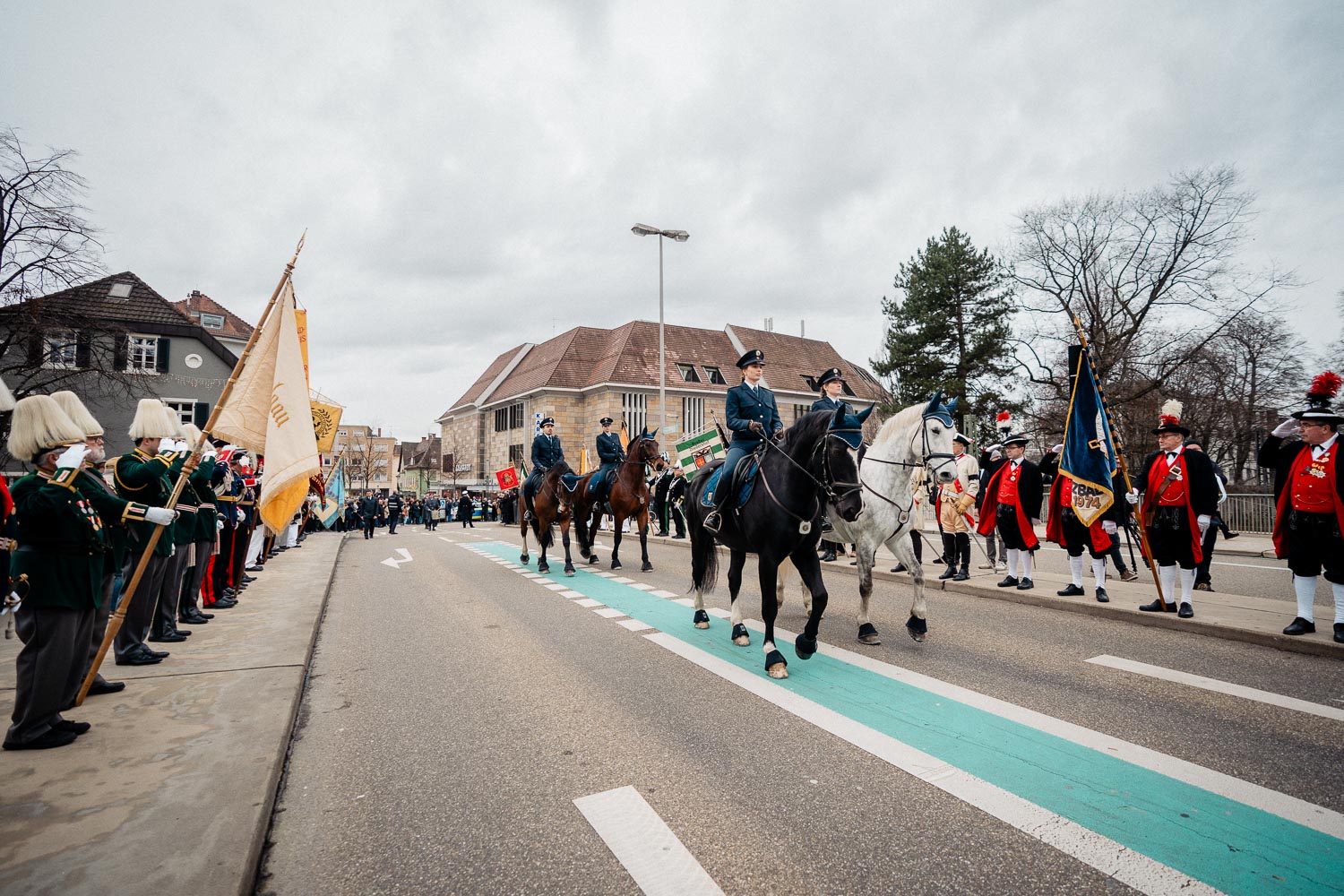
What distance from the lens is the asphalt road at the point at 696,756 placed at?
8.68 ft

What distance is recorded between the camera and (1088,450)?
25.7 feet

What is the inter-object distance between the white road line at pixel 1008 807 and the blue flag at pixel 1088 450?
5.21 m

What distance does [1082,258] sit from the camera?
28.6 meters

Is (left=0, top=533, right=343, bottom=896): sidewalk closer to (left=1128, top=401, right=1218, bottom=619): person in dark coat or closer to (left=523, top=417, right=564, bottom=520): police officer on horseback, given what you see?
(left=523, top=417, right=564, bottom=520): police officer on horseback

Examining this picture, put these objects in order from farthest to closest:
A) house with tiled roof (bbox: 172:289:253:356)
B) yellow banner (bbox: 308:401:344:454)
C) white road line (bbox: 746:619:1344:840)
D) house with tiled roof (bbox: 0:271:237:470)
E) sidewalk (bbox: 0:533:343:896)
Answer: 1. house with tiled roof (bbox: 172:289:253:356)
2. house with tiled roof (bbox: 0:271:237:470)
3. yellow banner (bbox: 308:401:344:454)
4. white road line (bbox: 746:619:1344:840)
5. sidewalk (bbox: 0:533:343:896)

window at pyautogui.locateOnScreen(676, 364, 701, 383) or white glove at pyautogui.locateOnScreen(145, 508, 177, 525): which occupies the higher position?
window at pyautogui.locateOnScreen(676, 364, 701, 383)

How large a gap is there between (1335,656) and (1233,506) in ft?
62.9

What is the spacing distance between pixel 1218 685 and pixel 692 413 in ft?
151

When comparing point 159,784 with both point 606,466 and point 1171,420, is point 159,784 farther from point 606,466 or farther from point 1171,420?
point 606,466

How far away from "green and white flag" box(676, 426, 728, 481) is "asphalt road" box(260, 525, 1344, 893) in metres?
6.87

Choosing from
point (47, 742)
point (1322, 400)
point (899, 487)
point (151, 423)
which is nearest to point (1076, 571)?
point (1322, 400)

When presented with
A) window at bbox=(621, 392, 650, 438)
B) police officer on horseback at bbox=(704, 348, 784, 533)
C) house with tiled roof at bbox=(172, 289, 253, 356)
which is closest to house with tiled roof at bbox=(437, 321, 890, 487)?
window at bbox=(621, 392, 650, 438)

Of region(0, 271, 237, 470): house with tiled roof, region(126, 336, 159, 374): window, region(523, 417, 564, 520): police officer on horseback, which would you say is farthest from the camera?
region(126, 336, 159, 374): window

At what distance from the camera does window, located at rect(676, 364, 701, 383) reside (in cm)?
5134
